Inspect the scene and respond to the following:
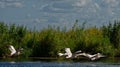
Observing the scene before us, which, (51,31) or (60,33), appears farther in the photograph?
(60,33)

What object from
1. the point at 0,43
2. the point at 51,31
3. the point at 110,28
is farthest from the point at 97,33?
the point at 0,43

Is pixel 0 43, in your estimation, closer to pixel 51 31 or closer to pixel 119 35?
pixel 51 31

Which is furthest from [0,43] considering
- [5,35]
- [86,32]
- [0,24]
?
[86,32]

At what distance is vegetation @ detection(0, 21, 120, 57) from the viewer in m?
104

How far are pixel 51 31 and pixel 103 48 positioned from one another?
1166 cm

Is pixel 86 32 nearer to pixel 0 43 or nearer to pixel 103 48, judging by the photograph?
pixel 103 48

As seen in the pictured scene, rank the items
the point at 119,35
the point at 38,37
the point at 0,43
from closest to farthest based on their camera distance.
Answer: the point at 0,43 < the point at 38,37 < the point at 119,35

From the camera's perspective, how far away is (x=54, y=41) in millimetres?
104188

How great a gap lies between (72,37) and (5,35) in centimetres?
1562

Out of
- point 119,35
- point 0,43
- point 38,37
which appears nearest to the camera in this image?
point 0,43

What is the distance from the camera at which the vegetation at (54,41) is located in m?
104

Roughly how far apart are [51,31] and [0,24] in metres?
13.8

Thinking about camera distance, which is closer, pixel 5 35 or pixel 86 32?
pixel 5 35

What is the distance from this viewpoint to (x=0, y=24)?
382ft
